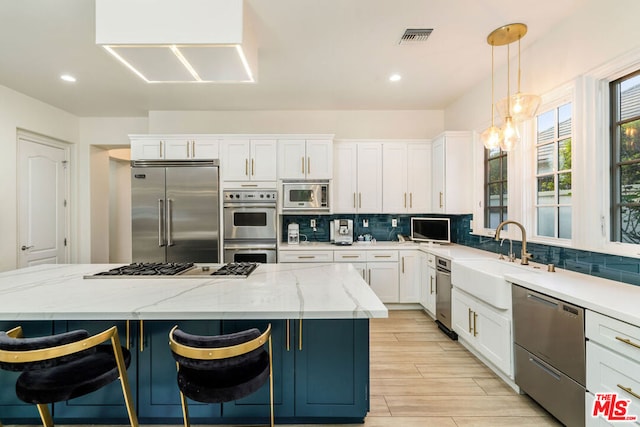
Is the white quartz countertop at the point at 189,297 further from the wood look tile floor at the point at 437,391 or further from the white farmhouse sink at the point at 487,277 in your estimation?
the white farmhouse sink at the point at 487,277

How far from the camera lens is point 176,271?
2.28 m

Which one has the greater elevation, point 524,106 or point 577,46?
point 577,46

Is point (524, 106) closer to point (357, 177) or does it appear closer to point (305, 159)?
point (357, 177)

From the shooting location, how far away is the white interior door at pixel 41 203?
3873 mm

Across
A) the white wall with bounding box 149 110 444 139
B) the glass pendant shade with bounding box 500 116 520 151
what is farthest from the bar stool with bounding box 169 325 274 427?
the white wall with bounding box 149 110 444 139

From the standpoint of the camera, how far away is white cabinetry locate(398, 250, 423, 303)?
13.0 ft

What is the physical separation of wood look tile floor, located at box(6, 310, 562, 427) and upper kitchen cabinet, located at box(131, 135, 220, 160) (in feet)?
10.4

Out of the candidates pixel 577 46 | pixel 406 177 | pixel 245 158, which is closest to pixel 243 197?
pixel 245 158

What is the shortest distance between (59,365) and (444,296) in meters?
3.17

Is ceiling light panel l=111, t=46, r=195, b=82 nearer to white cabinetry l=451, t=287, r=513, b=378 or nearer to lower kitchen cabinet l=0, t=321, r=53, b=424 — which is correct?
lower kitchen cabinet l=0, t=321, r=53, b=424

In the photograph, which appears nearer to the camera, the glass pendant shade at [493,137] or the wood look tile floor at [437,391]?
the wood look tile floor at [437,391]

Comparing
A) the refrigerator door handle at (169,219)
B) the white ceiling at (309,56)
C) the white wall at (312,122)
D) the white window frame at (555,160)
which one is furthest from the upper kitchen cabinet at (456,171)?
the refrigerator door handle at (169,219)
